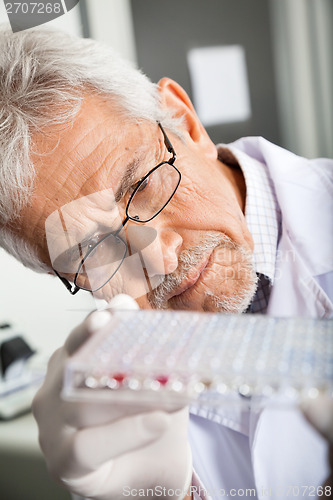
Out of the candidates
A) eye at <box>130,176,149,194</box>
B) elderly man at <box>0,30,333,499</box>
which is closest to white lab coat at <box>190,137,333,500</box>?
elderly man at <box>0,30,333,499</box>

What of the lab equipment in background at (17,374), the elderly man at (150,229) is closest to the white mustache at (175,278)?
the elderly man at (150,229)

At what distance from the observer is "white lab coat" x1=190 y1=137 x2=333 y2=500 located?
0.34 meters

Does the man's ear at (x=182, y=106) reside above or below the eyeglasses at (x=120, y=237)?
above

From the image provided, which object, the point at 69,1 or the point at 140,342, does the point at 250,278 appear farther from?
the point at 69,1

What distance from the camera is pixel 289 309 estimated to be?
38 centimetres

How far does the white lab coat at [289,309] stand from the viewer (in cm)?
34

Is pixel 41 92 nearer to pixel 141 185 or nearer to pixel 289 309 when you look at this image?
pixel 141 185

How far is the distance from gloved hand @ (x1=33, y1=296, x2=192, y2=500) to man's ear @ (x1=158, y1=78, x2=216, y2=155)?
7.7 inches

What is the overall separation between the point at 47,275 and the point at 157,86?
20 cm

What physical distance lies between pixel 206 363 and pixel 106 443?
0.34ft

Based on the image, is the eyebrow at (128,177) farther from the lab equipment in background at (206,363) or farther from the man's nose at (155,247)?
the lab equipment in background at (206,363)

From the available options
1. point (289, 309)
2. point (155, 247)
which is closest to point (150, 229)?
point (155, 247)

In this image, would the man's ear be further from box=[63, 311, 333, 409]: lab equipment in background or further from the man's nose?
box=[63, 311, 333, 409]: lab equipment in background

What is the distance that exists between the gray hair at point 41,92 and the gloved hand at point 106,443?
0.47 feet
